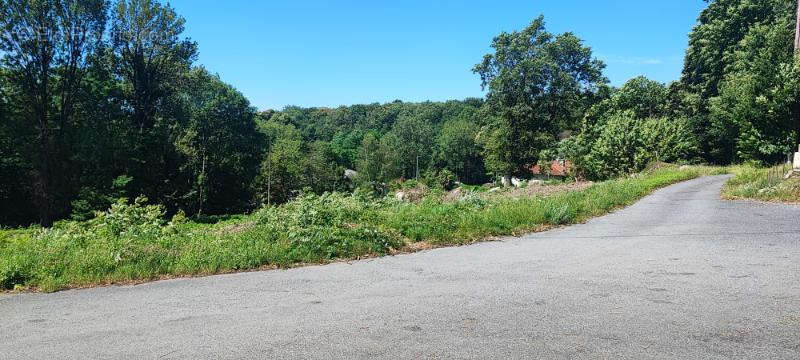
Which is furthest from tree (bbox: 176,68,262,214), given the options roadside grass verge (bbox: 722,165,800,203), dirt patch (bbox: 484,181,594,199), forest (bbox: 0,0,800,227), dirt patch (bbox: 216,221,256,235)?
Result: roadside grass verge (bbox: 722,165,800,203)

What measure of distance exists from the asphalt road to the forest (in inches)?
553

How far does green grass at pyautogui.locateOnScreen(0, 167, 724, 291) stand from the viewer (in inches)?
255

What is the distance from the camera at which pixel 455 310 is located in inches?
195

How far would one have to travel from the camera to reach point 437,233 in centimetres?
910

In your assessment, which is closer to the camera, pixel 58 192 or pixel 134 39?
pixel 58 192

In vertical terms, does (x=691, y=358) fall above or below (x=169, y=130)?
below

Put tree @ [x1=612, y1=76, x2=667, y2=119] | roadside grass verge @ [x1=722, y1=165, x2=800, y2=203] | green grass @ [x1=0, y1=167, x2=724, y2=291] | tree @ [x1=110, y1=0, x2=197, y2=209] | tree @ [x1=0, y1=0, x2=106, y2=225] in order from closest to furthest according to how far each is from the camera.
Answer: green grass @ [x1=0, y1=167, x2=724, y2=291]
roadside grass verge @ [x1=722, y1=165, x2=800, y2=203]
tree @ [x1=0, y1=0, x2=106, y2=225]
tree @ [x1=110, y1=0, x2=197, y2=209]
tree @ [x1=612, y1=76, x2=667, y2=119]

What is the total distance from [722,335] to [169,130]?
42.0 metres

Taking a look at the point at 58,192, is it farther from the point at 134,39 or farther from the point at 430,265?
the point at 430,265

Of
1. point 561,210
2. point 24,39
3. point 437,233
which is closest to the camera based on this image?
point 437,233

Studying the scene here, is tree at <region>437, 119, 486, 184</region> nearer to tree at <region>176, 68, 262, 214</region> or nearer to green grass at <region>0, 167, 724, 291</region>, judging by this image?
tree at <region>176, 68, 262, 214</region>

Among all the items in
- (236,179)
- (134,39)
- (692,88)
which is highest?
(134,39)

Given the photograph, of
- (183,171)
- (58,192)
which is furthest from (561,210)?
(183,171)

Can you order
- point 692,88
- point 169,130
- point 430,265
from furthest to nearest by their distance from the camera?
1. point 692,88
2. point 169,130
3. point 430,265
